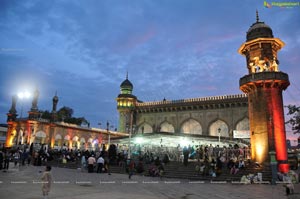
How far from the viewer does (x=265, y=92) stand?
1955 cm

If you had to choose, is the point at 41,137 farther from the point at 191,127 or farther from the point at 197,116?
the point at 197,116

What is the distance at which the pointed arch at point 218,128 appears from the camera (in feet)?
118

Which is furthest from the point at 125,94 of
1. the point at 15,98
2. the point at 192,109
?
the point at 15,98

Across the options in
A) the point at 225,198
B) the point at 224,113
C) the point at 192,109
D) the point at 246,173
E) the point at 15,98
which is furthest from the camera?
the point at 15,98

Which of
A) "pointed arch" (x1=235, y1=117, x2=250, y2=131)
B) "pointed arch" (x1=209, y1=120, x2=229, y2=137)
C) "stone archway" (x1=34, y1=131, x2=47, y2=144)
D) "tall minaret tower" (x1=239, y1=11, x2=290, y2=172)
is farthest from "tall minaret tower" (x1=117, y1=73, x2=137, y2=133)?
"tall minaret tower" (x1=239, y1=11, x2=290, y2=172)

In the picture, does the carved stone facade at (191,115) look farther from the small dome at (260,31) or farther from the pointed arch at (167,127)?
the small dome at (260,31)

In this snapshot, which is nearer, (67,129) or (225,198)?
(225,198)

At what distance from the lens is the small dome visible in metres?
20.6

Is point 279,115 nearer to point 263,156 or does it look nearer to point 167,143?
point 263,156

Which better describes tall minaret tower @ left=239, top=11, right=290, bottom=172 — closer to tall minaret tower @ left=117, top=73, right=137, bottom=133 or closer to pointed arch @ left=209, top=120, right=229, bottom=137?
pointed arch @ left=209, top=120, right=229, bottom=137

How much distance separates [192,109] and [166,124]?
16.9ft

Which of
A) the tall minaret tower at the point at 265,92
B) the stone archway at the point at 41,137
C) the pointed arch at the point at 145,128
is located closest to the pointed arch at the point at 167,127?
the pointed arch at the point at 145,128

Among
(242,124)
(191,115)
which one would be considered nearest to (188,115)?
(191,115)

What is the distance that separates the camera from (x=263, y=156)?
18531 millimetres
